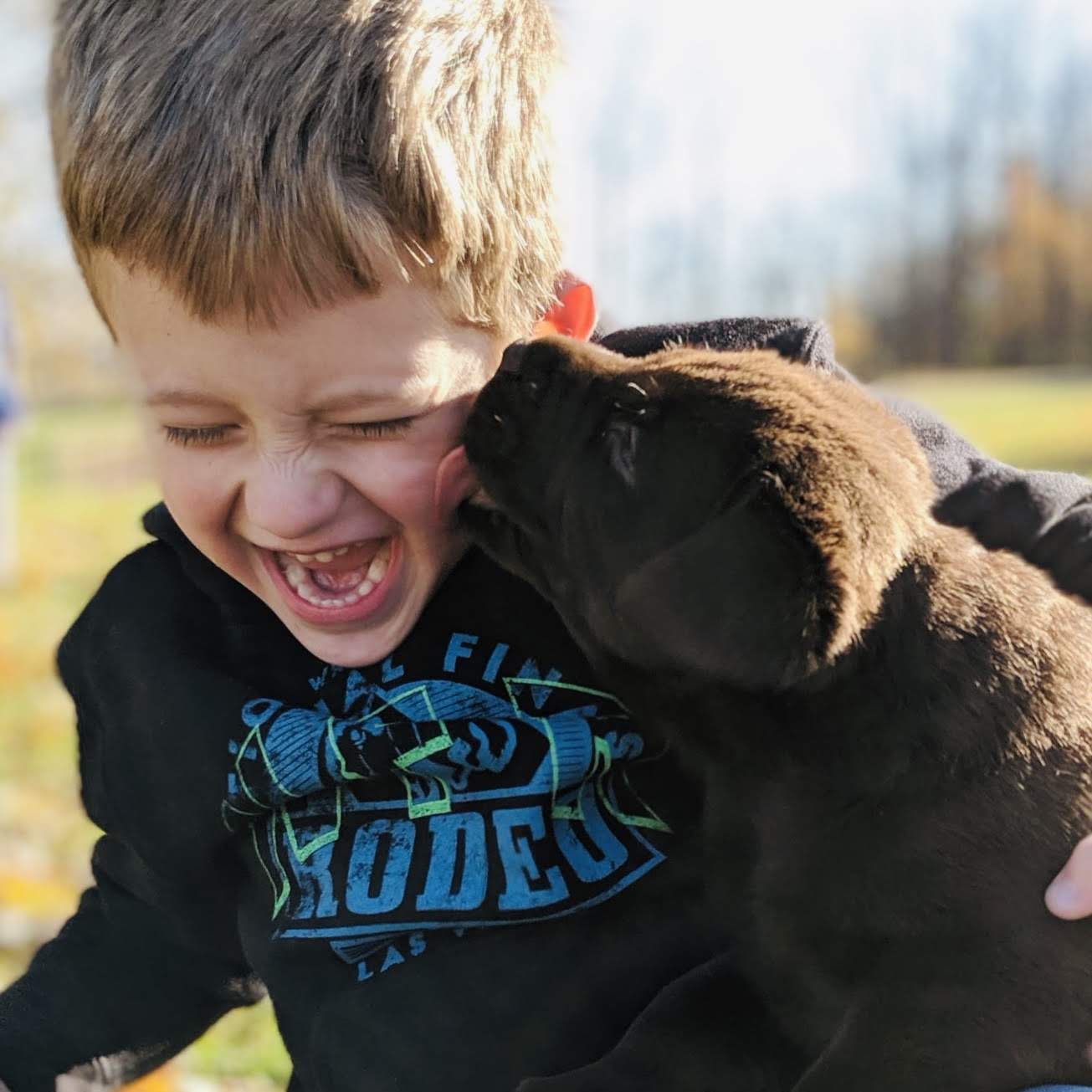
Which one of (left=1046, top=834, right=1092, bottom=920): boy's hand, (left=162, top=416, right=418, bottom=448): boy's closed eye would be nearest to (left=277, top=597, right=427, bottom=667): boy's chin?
(left=162, top=416, right=418, bottom=448): boy's closed eye

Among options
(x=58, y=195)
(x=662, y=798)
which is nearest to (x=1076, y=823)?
(x=662, y=798)

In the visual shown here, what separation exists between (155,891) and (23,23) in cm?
1107

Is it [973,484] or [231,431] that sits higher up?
[231,431]

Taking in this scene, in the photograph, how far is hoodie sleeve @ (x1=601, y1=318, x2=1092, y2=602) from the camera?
7.35ft

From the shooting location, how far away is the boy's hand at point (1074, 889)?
6.06 feet

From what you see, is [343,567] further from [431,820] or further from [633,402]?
[633,402]

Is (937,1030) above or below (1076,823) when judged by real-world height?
below

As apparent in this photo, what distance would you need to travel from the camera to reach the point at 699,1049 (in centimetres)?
200

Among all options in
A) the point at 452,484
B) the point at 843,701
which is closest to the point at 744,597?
the point at 843,701

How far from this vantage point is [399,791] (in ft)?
7.21

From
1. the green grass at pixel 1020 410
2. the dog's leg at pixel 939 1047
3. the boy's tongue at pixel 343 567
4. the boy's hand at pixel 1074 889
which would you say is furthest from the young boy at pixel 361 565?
the green grass at pixel 1020 410

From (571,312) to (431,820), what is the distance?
0.82 m

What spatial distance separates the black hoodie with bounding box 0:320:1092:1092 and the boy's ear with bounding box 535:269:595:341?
0.07m

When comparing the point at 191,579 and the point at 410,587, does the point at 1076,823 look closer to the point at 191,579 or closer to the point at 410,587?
the point at 410,587
